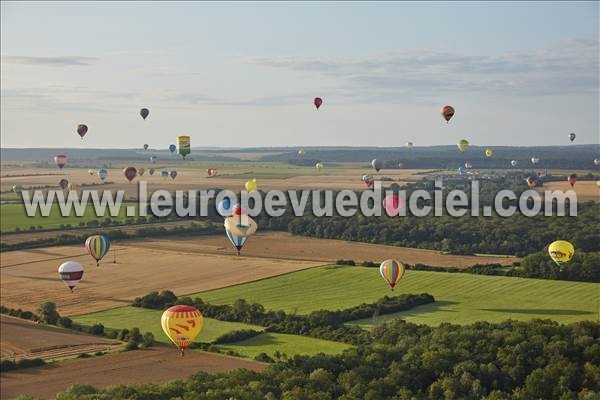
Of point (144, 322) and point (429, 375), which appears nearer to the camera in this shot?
point (429, 375)

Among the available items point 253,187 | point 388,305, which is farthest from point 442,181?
point 388,305

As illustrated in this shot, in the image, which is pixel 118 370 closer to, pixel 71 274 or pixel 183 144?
pixel 71 274

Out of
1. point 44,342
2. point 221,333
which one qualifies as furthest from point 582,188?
point 44,342

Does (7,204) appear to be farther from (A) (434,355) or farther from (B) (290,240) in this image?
(A) (434,355)

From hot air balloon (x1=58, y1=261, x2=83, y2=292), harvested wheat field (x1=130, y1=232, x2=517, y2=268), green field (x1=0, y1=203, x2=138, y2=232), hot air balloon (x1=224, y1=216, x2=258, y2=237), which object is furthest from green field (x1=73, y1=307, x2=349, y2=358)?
green field (x1=0, y1=203, x2=138, y2=232)

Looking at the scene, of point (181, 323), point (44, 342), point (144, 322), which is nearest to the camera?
point (181, 323)
